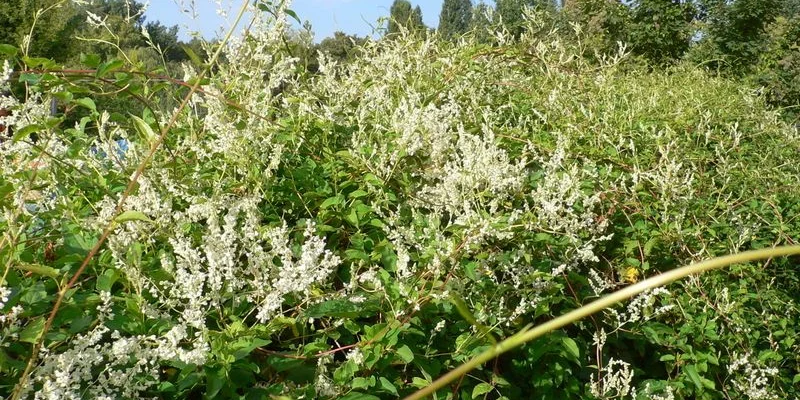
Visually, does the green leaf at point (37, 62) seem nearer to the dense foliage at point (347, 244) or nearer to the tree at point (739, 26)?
the dense foliage at point (347, 244)

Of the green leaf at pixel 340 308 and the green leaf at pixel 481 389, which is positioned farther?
the green leaf at pixel 481 389

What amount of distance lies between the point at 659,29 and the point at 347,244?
11378 millimetres

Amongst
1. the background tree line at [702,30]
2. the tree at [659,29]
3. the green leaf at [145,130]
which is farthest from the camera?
the tree at [659,29]

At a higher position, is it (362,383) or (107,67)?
(107,67)

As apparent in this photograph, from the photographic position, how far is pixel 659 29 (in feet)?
39.3

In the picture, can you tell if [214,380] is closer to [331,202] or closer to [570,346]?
[331,202]

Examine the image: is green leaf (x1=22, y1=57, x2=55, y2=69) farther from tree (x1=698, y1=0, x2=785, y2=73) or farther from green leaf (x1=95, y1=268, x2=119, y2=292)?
tree (x1=698, y1=0, x2=785, y2=73)

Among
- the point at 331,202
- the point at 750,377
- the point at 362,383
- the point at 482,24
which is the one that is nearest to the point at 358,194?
the point at 331,202

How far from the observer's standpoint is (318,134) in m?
2.31

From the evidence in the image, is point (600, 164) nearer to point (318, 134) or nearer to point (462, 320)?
point (318, 134)

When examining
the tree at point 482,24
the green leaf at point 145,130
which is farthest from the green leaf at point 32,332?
the tree at point 482,24

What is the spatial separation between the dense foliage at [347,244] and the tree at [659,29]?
9387mm

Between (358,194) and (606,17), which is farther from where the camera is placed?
(606,17)

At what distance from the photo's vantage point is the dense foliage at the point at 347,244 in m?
1.37
